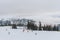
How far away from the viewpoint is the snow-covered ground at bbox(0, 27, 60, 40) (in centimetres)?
110

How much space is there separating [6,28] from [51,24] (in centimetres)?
45

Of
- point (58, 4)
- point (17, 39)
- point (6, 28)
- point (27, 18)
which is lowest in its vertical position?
point (17, 39)

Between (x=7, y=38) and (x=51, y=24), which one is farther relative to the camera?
(x=7, y=38)

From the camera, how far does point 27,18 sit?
1.16 metres

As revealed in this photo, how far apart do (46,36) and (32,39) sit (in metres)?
0.14

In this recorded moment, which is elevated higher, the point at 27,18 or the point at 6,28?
the point at 27,18

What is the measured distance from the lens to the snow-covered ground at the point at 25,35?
3.60ft

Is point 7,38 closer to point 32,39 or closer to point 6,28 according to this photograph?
point 6,28

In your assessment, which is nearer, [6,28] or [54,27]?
[54,27]

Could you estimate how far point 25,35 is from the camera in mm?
1148

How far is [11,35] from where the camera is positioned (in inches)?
46.1

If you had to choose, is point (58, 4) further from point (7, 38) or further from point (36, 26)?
point (7, 38)

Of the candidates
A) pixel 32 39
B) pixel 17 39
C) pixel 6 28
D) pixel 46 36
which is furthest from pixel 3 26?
pixel 46 36

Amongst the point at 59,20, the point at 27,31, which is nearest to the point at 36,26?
the point at 27,31
